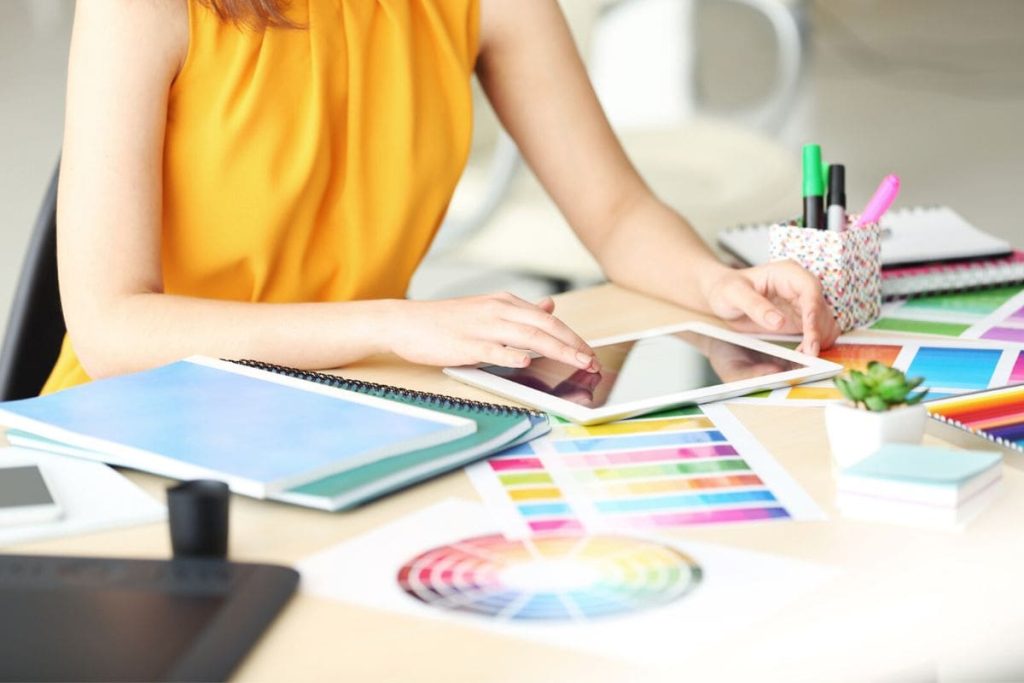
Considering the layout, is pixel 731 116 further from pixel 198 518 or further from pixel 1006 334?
pixel 198 518

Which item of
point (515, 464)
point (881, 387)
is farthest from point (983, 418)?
point (515, 464)

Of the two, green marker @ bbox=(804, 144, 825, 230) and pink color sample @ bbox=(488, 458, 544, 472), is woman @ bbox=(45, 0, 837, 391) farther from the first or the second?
pink color sample @ bbox=(488, 458, 544, 472)

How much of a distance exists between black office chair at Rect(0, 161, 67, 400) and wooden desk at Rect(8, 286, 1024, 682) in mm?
621

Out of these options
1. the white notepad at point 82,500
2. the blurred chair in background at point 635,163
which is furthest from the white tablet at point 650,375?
the blurred chair in background at point 635,163

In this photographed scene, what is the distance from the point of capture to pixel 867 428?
0.88 meters

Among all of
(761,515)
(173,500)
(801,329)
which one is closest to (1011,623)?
(761,515)

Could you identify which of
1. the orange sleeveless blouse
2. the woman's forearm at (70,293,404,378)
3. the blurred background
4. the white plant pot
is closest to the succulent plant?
the white plant pot

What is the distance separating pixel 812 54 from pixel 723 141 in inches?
90.9

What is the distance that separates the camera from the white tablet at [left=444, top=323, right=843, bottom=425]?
41.9 inches

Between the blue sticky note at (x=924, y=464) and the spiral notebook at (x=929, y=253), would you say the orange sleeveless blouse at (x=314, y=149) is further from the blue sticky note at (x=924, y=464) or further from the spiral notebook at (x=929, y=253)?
the blue sticky note at (x=924, y=464)

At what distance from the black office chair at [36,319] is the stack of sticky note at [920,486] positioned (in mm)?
929

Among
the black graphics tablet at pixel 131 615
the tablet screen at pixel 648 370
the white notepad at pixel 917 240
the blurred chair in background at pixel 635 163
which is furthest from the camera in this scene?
the blurred chair in background at pixel 635 163

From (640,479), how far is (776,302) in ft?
1.58

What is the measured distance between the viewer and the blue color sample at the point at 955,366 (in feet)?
3.67
